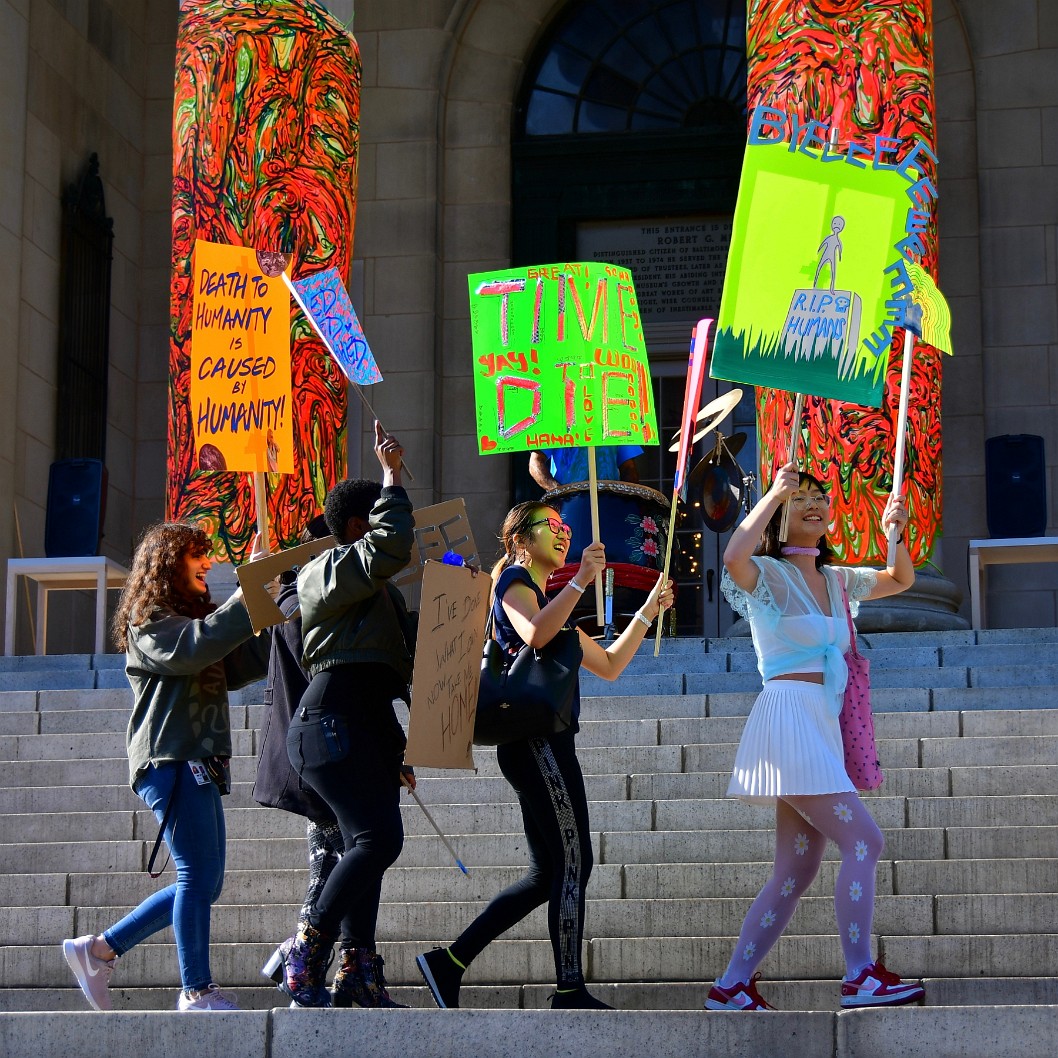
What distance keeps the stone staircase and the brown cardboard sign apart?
139cm

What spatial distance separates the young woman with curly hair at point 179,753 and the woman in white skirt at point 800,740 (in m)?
1.58

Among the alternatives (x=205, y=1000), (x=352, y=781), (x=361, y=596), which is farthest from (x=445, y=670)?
(x=205, y=1000)

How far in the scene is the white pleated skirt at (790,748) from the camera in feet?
20.7

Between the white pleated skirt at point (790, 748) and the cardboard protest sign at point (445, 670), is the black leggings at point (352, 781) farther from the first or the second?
the white pleated skirt at point (790, 748)

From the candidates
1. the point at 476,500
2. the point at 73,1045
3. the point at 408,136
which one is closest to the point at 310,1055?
the point at 73,1045

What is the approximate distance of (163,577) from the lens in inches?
269

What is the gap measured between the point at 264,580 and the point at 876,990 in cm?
228

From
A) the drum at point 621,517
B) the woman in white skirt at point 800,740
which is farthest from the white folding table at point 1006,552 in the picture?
the woman in white skirt at point 800,740

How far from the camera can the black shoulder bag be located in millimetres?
6555

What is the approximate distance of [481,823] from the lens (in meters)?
8.45

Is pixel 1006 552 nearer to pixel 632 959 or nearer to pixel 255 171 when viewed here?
pixel 255 171

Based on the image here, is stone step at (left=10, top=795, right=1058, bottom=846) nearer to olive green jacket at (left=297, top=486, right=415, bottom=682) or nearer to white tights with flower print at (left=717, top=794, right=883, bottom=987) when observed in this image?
→ white tights with flower print at (left=717, top=794, right=883, bottom=987)

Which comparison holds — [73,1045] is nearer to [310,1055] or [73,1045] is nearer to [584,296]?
[310,1055]

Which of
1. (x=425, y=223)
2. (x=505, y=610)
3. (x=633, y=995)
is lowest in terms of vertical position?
(x=633, y=995)
